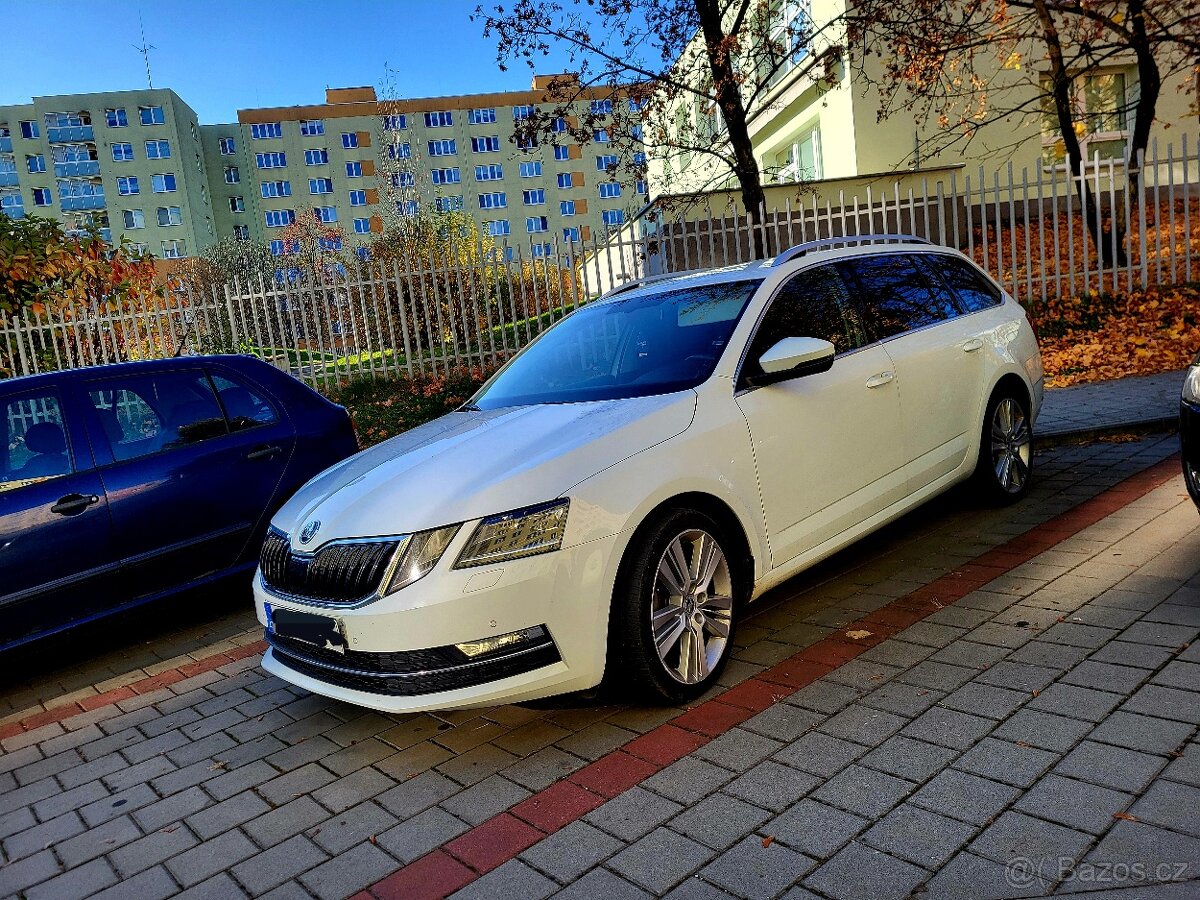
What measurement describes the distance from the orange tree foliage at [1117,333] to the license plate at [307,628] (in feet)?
29.1

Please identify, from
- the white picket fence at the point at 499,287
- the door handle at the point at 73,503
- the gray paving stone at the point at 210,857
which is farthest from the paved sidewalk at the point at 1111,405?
the door handle at the point at 73,503

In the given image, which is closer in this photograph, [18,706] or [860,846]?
[860,846]

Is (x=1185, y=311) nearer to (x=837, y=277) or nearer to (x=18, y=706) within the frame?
(x=837, y=277)

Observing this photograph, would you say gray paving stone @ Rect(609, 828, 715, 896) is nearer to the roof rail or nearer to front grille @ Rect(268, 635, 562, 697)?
front grille @ Rect(268, 635, 562, 697)

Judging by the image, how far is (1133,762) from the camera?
258 cm

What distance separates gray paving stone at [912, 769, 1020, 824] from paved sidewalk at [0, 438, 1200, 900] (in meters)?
0.01

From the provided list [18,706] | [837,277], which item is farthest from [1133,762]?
[18,706]

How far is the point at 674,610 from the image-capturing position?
129 inches

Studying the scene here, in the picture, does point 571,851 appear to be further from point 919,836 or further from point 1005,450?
point 1005,450

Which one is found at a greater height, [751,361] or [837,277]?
[837,277]

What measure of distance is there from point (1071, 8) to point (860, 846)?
467 inches

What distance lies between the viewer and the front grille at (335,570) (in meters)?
3.01

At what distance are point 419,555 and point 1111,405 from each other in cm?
727

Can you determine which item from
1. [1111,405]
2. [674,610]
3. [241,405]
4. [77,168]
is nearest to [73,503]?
[241,405]
